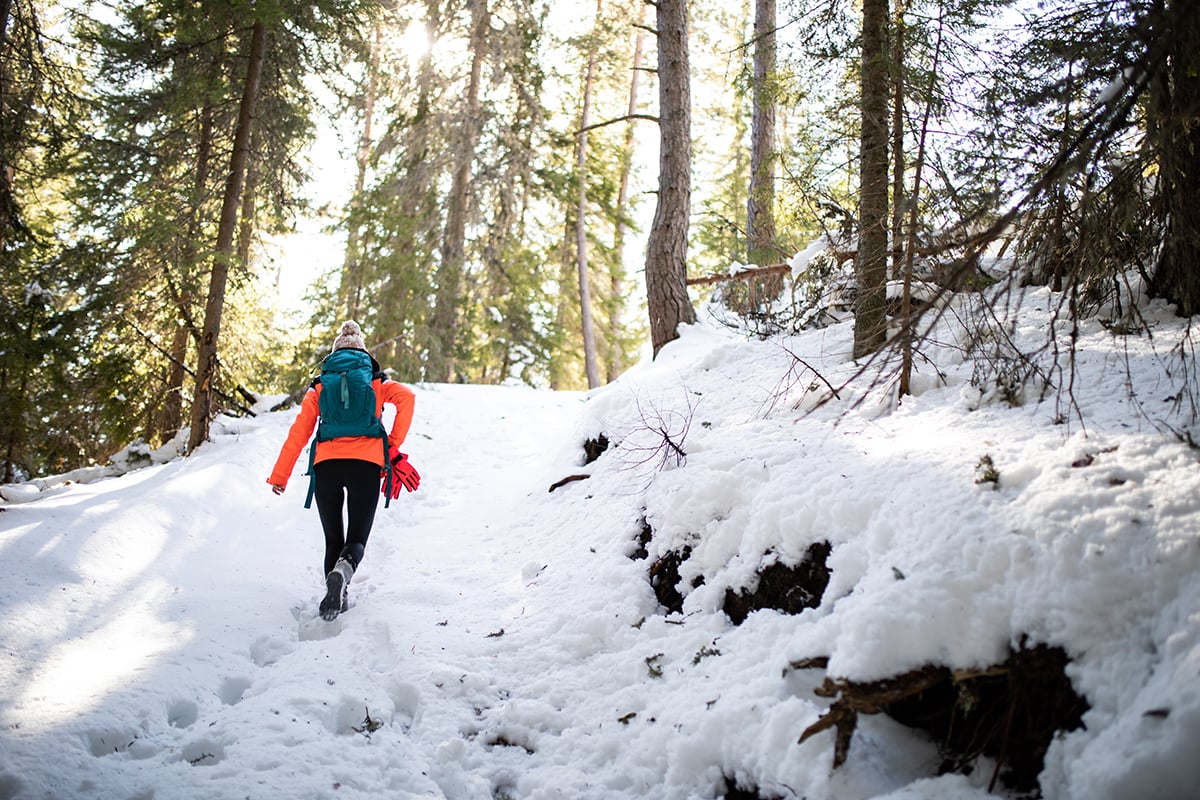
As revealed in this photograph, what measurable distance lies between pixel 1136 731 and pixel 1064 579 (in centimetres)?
51

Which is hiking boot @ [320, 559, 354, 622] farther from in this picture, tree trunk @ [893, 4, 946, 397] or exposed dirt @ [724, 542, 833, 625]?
tree trunk @ [893, 4, 946, 397]

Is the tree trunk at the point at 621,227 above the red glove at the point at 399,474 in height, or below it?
above

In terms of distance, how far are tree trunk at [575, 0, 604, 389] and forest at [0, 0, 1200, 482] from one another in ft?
0.42

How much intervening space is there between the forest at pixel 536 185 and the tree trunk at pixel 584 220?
0.13 meters

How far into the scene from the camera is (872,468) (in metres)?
3.25

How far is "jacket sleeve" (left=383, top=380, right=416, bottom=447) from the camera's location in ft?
15.3

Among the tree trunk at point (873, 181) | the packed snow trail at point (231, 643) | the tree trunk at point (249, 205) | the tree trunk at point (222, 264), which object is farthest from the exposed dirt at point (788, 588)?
the tree trunk at point (249, 205)

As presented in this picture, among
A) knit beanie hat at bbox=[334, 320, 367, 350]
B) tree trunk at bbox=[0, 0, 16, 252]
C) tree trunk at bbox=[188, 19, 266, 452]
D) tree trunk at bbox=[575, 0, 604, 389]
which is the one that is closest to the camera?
knit beanie hat at bbox=[334, 320, 367, 350]

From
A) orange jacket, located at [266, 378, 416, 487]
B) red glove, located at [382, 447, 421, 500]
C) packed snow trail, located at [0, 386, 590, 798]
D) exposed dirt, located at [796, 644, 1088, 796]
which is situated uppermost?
orange jacket, located at [266, 378, 416, 487]

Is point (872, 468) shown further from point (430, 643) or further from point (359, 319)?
point (359, 319)

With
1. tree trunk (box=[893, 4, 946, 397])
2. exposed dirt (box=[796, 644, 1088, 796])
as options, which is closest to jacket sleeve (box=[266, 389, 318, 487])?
exposed dirt (box=[796, 644, 1088, 796])

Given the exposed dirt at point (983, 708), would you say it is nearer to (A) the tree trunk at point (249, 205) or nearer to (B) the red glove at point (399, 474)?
(B) the red glove at point (399, 474)

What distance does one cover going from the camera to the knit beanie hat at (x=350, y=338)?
16.1 ft

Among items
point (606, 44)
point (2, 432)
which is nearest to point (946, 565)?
point (2, 432)
